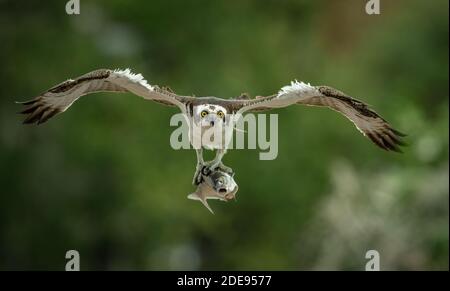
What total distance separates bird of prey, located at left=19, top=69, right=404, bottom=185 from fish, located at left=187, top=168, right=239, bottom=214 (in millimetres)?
24

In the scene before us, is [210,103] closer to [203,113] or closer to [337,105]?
[203,113]

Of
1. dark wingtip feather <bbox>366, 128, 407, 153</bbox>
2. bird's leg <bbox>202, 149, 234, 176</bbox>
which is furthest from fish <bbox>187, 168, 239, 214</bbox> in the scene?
dark wingtip feather <bbox>366, 128, 407, 153</bbox>

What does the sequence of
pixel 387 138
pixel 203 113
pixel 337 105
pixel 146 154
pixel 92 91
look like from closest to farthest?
pixel 203 113, pixel 92 91, pixel 337 105, pixel 387 138, pixel 146 154

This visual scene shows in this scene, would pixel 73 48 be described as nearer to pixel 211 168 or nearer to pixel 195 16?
pixel 195 16

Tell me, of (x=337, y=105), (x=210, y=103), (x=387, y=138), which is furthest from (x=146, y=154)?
(x=210, y=103)

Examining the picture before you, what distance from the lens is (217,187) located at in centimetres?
412

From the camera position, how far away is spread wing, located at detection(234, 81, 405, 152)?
12.8 ft

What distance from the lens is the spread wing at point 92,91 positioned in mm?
3867

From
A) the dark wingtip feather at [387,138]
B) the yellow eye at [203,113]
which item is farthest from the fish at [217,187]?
the dark wingtip feather at [387,138]

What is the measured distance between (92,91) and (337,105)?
2.73ft

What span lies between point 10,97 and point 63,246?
3.36 metres

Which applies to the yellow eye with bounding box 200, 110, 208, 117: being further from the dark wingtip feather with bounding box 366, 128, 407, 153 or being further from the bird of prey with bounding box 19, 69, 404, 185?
the dark wingtip feather with bounding box 366, 128, 407, 153

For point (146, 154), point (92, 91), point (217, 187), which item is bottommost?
point (217, 187)

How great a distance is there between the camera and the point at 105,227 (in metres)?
24.1
